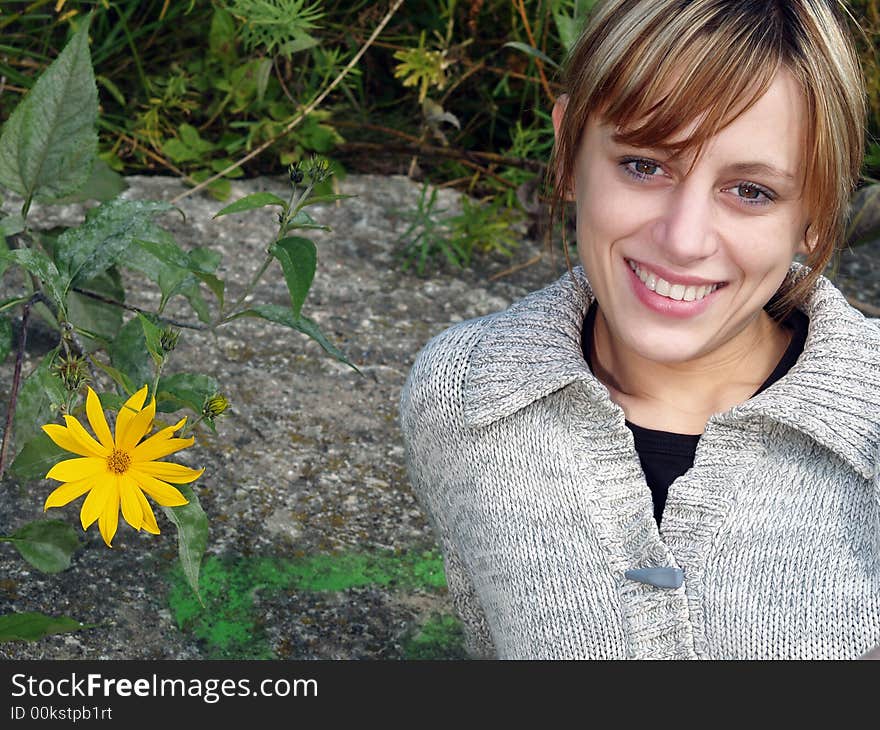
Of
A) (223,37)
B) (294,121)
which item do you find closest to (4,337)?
(294,121)

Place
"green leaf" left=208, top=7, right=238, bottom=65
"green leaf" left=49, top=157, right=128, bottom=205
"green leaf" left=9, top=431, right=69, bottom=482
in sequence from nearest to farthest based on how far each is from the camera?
"green leaf" left=9, top=431, right=69, bottom=482
"green leaf" left=49, top=157, right=128, bottom=205
"green leaf" left=208, top=7, right=238, bottom=65

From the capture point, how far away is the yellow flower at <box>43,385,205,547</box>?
1.22 m

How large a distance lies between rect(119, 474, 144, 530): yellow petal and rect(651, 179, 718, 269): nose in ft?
1.89

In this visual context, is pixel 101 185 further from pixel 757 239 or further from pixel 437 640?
pixel 757 239

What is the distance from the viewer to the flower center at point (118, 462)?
4.09 feet

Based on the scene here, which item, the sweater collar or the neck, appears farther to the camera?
the neck

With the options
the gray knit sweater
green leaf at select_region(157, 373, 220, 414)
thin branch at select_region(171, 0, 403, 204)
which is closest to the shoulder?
the gray knit sweater

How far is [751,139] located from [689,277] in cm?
15

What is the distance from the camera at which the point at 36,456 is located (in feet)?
4.28

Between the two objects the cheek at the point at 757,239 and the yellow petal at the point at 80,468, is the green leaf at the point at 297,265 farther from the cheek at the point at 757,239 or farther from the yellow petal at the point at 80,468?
the cheek at the point at 757,239

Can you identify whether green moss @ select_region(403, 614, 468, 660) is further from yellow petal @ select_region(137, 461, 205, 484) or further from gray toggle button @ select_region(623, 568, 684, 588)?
yellow petal @ select_region(137, 461, 205, 484)

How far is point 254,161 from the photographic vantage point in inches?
107

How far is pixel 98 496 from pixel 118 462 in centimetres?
4

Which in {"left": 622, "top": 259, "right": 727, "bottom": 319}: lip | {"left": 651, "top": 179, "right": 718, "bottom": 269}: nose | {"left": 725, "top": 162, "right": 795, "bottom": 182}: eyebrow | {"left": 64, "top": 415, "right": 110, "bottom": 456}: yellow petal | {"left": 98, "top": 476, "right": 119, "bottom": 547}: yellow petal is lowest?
{"left": 98, "top": 476, "right": 119, "bottom": 547}: yellow petal
